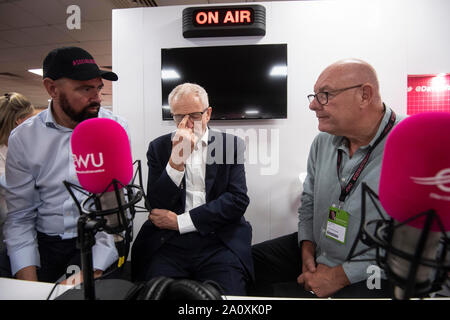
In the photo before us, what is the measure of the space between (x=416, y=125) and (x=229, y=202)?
1091 millimetres

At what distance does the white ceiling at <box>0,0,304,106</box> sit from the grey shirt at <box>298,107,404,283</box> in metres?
2.92

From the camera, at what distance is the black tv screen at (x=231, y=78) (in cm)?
251

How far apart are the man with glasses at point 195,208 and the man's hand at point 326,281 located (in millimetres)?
320

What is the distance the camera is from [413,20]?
7.90ft

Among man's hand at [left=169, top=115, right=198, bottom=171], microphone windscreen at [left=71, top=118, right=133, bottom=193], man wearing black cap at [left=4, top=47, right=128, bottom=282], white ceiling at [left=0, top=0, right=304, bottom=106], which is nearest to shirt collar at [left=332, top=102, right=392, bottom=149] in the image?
man's hand at [left=169, top=115, right=198, bottom=171]

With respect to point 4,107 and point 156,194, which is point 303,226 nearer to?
point 156,194

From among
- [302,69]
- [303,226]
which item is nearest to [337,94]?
[303,226]

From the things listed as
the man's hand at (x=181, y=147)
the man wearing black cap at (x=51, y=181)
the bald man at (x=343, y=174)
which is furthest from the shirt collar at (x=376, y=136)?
the man wearing black cap at (x=51, y=181)

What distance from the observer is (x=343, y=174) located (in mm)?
1260

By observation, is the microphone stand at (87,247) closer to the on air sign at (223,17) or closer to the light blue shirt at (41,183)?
the light blue shirt at (41,183)

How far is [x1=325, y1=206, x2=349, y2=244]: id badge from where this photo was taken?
116 cm

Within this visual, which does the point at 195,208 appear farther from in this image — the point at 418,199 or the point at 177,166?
the point at 418,199

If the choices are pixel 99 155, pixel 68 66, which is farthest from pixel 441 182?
pixel 68 66

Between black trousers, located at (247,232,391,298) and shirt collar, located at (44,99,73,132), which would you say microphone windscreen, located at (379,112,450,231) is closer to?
black trousers, located at (247,232,391,298)
